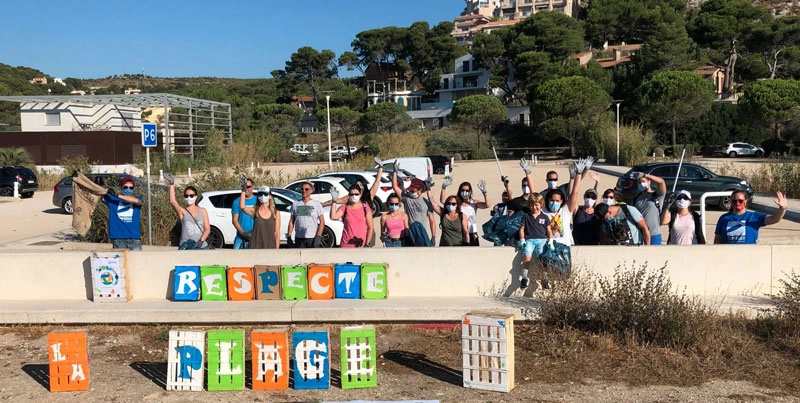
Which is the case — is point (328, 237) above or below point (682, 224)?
below

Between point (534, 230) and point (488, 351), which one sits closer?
point (488, 351)

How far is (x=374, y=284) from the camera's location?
8875mm

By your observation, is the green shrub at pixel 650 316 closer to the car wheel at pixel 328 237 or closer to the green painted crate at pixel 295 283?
the green painted crate at pixel 295 283

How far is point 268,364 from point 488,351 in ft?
6.55

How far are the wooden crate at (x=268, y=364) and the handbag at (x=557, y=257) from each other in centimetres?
340

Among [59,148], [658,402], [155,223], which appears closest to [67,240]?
[155,223]

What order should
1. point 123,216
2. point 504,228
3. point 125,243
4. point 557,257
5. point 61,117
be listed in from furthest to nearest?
point 61,117
point 125,243
point 123,216
point 504,228
point 557,257

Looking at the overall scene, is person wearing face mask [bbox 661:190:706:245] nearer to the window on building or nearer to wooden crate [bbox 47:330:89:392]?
wooden crate [bbox 47:330:89:392]

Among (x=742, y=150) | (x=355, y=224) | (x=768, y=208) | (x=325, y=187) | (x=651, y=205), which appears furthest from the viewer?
(x=742, y=150)

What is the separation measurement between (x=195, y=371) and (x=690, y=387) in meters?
4.41

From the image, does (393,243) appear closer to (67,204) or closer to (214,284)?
(214,284)

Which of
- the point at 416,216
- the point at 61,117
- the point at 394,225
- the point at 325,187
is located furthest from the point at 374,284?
the point at 61,117

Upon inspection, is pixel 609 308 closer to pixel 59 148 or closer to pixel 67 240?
pixel 67 240

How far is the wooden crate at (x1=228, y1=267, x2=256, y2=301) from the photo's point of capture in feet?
29.6
